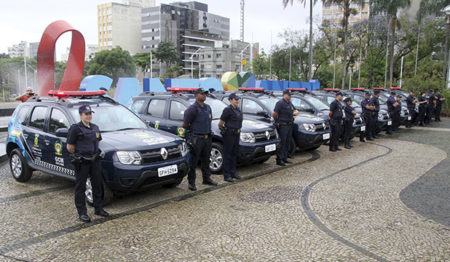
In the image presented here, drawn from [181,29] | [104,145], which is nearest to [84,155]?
[104,145]

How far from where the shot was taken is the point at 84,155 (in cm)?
505

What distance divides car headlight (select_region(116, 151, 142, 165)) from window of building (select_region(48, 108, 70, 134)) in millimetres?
1345

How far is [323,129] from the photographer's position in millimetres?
10133

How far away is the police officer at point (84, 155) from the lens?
16.5 ft

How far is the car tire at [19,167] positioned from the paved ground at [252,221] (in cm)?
19

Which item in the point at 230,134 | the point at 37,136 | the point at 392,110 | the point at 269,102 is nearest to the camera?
the point at 37,136

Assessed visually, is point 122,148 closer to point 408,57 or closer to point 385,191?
point 385,191

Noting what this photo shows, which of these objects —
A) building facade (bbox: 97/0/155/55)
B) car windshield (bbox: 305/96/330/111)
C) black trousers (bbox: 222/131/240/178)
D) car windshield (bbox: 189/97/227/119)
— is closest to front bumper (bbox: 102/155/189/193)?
black trousers (bbox: 222/131/240/178)

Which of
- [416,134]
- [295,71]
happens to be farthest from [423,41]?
[416,134]

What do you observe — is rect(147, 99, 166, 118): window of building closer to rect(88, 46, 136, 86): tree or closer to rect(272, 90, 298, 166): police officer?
rect(272, 90, 298, 166): police officer

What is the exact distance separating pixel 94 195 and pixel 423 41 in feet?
139

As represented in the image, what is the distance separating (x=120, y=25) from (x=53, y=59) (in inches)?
4453

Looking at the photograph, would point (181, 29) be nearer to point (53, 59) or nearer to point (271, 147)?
point (53, 59)

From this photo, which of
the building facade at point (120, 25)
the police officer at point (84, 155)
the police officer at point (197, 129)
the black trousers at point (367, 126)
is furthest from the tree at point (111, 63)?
the police officer at point (84, 155)
